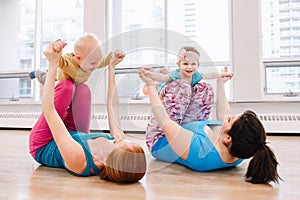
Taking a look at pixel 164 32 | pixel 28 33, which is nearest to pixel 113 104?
pixel 164 32

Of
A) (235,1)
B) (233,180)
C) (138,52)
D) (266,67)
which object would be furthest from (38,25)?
(233,180)

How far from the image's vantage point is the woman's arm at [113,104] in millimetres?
1032

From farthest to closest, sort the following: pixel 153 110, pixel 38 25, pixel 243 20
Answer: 1. pixel 38 25
2. pixel 243 20
3. pixel 153 110

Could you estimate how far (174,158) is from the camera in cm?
113

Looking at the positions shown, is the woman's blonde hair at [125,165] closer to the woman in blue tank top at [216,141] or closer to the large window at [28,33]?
the woman in blue tank top at [216,141]

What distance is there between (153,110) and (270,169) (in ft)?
1.49

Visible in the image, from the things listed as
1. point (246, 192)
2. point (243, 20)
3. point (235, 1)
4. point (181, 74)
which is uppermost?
point (235, 1)

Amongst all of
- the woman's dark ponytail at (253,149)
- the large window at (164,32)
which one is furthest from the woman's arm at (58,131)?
the woman's dark ponytail at (253,149)

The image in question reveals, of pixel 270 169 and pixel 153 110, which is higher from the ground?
pixel 153 110

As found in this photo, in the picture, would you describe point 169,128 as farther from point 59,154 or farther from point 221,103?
point 59,154

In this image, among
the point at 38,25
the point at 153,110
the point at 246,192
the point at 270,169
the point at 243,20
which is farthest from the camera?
the point at 38,25

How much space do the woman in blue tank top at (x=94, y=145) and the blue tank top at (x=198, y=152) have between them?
0.68ft

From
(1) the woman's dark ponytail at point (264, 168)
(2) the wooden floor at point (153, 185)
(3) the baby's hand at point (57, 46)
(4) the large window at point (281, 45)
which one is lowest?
(2) the wooden floor at point (153, 185)

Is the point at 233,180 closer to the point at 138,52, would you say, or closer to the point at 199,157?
the point at 199,157
